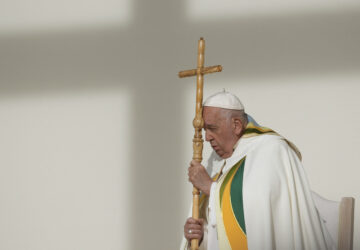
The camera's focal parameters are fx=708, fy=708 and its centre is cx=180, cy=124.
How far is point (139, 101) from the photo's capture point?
18.4 ft

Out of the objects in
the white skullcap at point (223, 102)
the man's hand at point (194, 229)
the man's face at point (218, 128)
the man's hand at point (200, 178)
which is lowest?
the man's hand at point (194, 229)

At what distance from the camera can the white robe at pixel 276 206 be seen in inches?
142

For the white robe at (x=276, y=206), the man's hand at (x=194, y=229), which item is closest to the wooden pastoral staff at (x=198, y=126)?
the man's hand at (x=194, y=229)

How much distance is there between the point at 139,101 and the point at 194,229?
6.26 feet

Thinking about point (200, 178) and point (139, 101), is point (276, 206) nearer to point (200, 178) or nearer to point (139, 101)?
point (200, 178)

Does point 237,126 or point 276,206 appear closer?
point 276,206

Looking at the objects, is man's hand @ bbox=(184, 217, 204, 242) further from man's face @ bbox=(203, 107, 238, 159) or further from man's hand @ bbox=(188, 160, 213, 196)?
man's face @ bbox=(203, 107, 238, 159)

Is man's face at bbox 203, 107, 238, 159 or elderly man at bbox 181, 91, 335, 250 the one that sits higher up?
man's face at bbox 203, 107, 238, 159

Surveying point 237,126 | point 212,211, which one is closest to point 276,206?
point 212,211

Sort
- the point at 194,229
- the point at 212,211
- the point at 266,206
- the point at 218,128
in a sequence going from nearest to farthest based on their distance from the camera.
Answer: the point at 266,206 < the point at 212,211 < the point at 194,229 < the point at 218,128

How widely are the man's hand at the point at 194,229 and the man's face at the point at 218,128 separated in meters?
0.46

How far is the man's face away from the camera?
402 cm

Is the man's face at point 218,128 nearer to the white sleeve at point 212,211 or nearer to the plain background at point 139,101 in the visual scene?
the white sleeve at point 212,211

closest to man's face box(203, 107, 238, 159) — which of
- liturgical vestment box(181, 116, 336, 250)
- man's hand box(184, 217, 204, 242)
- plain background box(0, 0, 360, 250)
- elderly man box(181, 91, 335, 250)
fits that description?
elderly man box(181, 91, 335, 250)
